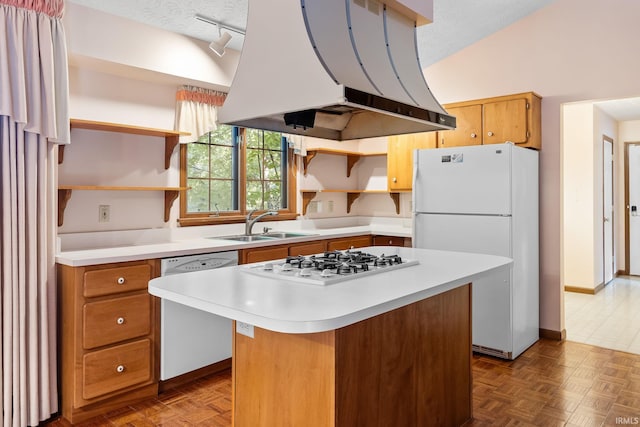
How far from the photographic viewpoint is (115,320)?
2.59m

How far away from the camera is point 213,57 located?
11.7ft

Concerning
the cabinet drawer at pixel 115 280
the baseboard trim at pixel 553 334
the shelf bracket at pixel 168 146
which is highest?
the shelf bracket at pixel 168 146

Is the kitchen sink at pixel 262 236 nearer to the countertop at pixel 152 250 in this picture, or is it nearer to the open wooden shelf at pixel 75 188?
the countertop at pixel 152 250

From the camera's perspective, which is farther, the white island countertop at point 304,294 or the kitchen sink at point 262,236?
the kitchen sink at point 262,236

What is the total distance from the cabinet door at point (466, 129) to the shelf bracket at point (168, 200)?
2.36m

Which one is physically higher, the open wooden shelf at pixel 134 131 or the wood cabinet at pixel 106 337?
the open wooden shelf at pixel 134 131

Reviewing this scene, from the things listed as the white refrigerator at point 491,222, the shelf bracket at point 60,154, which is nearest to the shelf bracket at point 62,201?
the shelf bracket at point 60,154

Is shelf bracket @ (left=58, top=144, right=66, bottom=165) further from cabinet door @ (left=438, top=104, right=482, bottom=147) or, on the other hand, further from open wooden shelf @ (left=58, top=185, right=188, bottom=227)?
cabinet door @ (left=438, top=104, right=482, bottom=147)

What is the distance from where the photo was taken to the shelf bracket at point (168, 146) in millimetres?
3411

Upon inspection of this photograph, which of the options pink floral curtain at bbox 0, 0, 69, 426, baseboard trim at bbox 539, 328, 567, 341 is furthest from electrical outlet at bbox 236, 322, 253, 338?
baseboard trim at bbox 539, 328, 567, 341

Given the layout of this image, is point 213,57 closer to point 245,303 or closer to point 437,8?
point 437,8

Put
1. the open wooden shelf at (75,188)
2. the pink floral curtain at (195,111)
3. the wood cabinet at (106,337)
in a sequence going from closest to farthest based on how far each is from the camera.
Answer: the wood cabinet at (106,337), the open wooden shelf at (75,188), the pink floral curtain at (195,111)

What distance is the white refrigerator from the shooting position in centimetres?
338

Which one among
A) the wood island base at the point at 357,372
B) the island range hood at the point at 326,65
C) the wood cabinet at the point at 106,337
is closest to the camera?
the wood island base at the point at 357,372
